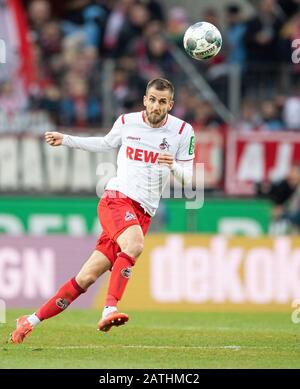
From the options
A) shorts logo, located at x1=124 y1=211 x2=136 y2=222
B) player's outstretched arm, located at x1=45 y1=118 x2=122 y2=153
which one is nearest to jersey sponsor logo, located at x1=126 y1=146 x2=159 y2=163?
player's outstretched arm, located at x1=45 y1=118 x2=122 y2=153

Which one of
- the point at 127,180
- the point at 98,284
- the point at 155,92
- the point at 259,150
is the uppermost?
the point at 155,92

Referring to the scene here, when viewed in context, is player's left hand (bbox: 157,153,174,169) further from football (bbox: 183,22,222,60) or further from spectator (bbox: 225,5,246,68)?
spectator (bbox: 225,5,246,68)

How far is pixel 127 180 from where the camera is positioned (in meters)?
11.2

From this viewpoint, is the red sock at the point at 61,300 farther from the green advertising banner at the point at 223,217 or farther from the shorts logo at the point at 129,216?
the green advertising banner at the point at 223,217

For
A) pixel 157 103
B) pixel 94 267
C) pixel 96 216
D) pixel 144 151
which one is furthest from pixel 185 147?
pixel 96 216

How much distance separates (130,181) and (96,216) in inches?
332

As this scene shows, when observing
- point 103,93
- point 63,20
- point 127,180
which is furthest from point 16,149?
point 127,180

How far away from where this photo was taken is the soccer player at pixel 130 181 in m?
11.0

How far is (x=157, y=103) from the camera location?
11.1 meters

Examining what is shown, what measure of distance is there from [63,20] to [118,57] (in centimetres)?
227

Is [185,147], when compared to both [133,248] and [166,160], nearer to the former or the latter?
[166,160]

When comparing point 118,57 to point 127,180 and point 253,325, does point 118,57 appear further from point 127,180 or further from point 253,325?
point 127,180

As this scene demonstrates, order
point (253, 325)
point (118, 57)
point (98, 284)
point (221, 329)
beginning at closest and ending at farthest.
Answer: point (221, 329)
point (253, 325)
point (98, 284)
point (118, 57)

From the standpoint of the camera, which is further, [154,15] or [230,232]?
[154,15]
